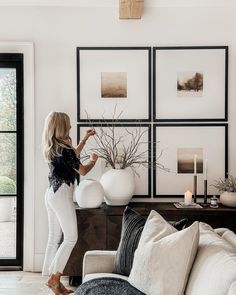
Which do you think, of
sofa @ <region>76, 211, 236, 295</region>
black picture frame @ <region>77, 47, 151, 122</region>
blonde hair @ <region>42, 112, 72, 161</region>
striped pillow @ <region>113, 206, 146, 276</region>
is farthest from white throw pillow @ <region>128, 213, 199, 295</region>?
black picture frame @ <region>77, 47, 151, 122</region>

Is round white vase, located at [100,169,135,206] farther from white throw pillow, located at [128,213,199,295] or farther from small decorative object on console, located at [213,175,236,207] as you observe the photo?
white throw pillow, located at [128,213,199,295]

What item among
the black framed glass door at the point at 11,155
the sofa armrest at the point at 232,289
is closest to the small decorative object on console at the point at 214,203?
the black framed glass door at the point at 11,155

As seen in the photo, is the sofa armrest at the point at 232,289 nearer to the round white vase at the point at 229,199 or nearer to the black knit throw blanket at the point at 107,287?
the black knit throw blanket at the point at 107,287

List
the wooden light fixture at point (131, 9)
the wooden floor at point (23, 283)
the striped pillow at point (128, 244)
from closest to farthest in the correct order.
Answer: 1. the striped pillow at point (128, 244)
2. the wooden floor at point (23, 283)
3. the wooden light fixture at point (131, 9)

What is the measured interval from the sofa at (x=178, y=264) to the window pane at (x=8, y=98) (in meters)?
2.06

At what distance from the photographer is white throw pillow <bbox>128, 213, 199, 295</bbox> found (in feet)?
6.85

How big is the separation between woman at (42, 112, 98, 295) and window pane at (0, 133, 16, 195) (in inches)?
34.2

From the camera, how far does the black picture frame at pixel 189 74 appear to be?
397cm

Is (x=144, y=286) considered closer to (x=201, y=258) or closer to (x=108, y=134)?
(x=201, y=258)

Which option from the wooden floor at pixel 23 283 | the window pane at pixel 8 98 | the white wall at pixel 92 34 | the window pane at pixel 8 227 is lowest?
the wooden floor at pixel 23 283

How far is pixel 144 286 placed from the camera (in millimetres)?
2223

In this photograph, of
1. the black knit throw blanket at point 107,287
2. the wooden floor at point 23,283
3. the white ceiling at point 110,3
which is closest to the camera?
→ the black knit throw blanket at point 107,287

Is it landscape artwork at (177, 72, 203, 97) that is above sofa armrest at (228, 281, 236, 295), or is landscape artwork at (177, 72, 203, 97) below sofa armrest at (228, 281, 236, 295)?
above

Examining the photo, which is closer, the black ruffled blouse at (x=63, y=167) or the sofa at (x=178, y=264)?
the sofa at (x=178, y=264)
